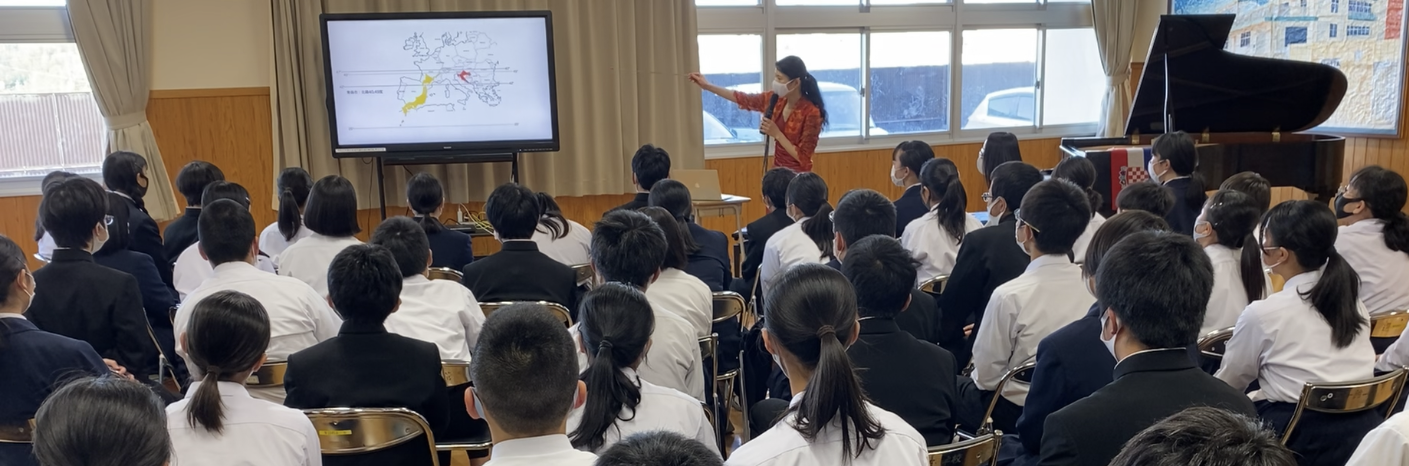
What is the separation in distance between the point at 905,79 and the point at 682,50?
192cm

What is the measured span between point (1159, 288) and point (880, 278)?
1.90 feet

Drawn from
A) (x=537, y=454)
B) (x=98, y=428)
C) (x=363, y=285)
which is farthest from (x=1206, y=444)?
(x=363, y=285)

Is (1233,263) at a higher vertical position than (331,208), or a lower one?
lower

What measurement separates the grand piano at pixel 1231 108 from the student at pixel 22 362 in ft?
17.0

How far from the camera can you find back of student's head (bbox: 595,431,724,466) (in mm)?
1036

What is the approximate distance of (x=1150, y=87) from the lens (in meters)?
6.30

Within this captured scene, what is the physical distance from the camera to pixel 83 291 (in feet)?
9.64

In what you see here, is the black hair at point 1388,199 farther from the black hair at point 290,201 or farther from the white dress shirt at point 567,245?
the black hair at point 290,201

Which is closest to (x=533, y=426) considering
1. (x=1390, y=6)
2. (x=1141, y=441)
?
(x=1141, y=441)

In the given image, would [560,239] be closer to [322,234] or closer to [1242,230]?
[322,234]

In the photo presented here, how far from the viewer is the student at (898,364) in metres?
2.06

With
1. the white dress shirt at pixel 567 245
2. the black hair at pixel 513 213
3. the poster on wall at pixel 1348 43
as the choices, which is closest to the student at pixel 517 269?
the black hair at pixel 513 213

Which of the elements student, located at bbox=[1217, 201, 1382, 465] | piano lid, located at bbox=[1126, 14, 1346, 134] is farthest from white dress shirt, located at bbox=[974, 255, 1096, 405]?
piano lid, located at bbox=[1126, 14, 1346, 134]

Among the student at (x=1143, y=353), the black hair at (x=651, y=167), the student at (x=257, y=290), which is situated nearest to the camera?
the student at (x=1143, y=353)
